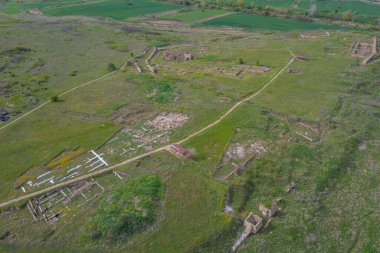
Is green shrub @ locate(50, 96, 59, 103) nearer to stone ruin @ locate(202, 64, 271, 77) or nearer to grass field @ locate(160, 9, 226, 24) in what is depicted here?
stone ruin @ locate(202, 64, 271, 77)

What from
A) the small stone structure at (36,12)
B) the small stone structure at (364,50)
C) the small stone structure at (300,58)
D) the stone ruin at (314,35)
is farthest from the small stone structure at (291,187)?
the small stone structure at (36,12)

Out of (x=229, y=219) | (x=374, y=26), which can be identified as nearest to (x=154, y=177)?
(x=229, y=219)

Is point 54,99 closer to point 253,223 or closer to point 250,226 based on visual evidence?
point 253,223

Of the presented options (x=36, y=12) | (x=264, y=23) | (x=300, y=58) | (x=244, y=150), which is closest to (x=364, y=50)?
(x=300, y=58)

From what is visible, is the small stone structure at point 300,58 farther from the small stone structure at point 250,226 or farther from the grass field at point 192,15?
the grass field at point 192,15

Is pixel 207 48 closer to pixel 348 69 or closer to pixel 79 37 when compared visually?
pixel 348 69

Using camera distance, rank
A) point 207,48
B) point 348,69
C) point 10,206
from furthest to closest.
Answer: point 207,48 < point 348,69 < point 10,206
